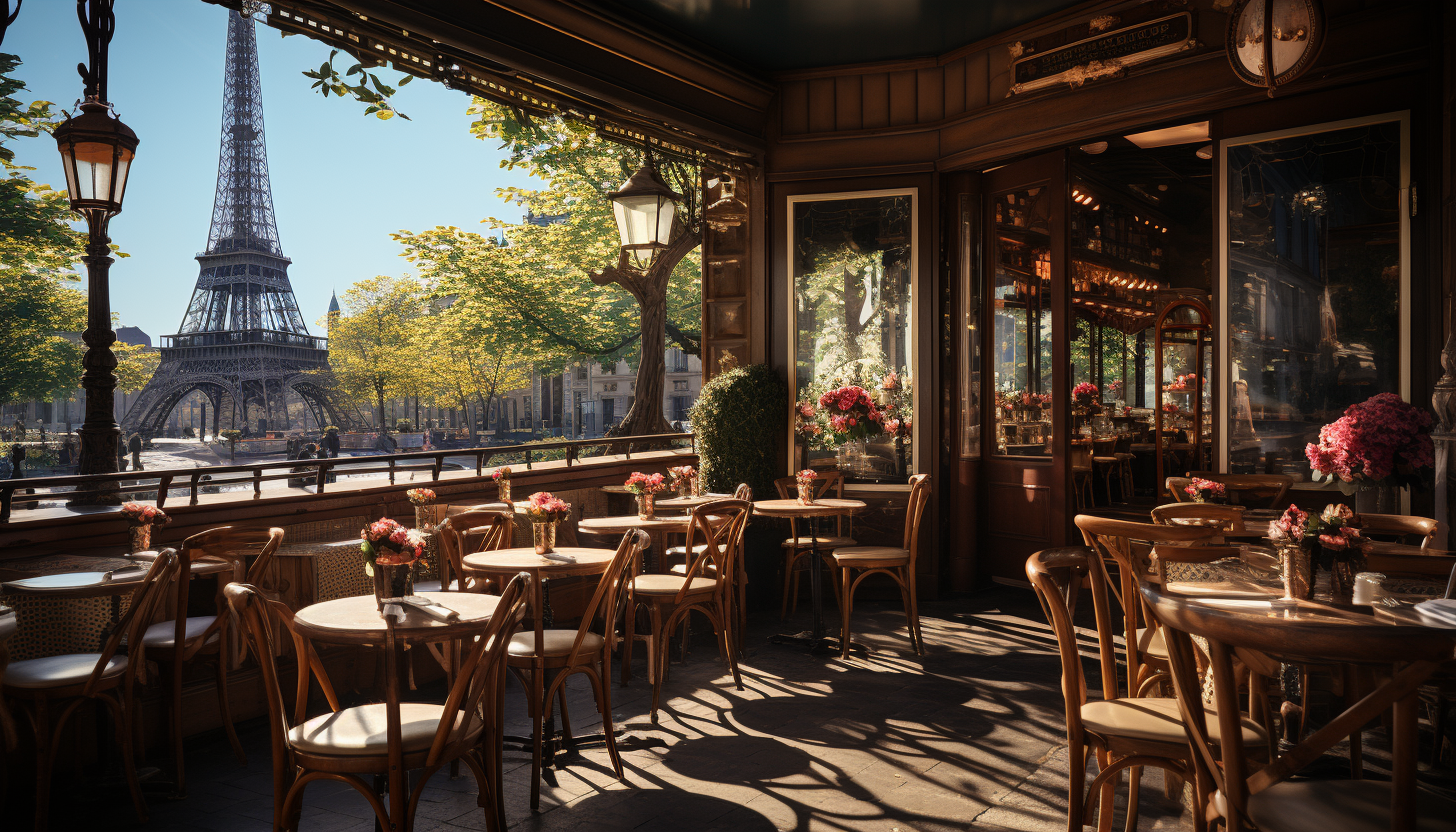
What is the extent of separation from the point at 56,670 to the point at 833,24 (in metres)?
5.59

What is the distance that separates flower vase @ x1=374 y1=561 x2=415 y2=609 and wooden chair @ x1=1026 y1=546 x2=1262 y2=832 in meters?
1.87

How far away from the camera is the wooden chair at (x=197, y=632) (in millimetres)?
3303

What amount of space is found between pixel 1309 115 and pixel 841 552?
363 centimetres

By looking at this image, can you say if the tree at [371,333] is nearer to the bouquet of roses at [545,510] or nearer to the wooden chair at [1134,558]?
the bouquet of roses at [545,510]

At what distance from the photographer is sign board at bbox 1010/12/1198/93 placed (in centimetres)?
536

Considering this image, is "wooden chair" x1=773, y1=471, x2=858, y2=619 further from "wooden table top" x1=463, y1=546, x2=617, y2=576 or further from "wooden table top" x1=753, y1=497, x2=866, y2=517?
"wooden table top" x1=463, y1=546, x2=617, y2=576

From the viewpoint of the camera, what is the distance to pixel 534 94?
5371mm

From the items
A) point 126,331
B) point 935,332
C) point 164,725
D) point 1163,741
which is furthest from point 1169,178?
point 126,331

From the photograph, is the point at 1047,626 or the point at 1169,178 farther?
the point at 1169,178

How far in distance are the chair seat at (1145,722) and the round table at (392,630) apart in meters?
1.63

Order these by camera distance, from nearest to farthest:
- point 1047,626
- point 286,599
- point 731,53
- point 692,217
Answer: point 286,599 < point 1047,626 < point 731,53 < point 692,217

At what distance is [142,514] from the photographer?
3.71 meters

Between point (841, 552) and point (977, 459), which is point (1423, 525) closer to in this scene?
point (841, 552)

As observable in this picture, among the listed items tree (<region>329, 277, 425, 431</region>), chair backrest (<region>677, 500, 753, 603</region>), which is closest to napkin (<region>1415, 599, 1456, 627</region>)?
chair backrest (<region>677, 500, 753, 603</region>)
